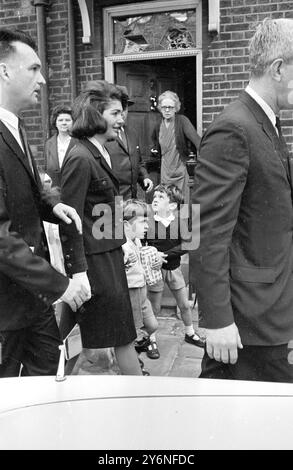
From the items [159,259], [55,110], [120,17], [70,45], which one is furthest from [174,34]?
[159,259]

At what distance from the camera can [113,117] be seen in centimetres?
303

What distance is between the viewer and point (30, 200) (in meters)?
2.29

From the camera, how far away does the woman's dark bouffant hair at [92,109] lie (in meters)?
2.92

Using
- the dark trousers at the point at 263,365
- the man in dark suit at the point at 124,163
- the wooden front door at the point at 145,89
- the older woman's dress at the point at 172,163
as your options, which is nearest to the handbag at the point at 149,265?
the man in dark suit at the point at 124,163

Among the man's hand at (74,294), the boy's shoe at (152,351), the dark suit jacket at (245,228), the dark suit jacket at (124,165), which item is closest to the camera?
the dark suit jacket at (245,228)

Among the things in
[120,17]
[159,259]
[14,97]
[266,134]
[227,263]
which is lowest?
[159,259]

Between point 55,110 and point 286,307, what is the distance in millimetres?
4241

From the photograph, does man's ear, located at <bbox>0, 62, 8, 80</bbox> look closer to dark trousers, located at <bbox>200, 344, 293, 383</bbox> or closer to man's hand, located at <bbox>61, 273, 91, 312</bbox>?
man's hand, located at <bbox>61, 273, 91, 312</bbox>

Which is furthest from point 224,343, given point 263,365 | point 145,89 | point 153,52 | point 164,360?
point 145,89

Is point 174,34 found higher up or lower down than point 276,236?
higher up

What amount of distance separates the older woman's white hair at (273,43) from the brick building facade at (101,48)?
3.64 m

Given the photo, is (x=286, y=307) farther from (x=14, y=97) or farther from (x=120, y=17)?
(x=120, y=17)

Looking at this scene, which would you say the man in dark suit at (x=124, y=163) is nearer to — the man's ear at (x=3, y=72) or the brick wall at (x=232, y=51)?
the brick wall at (x=232, y=51)

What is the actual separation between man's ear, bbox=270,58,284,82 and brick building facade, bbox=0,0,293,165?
12.0ft
